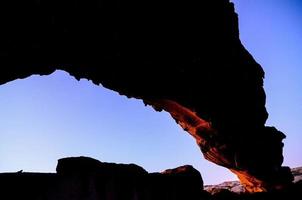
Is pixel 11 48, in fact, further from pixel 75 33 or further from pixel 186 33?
pixel 186 33

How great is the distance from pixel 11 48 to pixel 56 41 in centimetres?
132

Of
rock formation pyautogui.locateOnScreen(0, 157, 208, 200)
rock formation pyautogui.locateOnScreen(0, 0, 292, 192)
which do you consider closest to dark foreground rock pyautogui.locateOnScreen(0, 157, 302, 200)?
rock formation pyautogui.locateOnScreen(0, 157, 208, 200)

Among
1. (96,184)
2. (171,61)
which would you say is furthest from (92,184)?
(171,61)

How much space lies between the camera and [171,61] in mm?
10219

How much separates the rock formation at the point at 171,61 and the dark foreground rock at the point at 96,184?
5427 millimetres

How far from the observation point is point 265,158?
1302cm

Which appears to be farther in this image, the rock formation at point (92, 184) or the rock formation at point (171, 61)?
the rock formation at point (171, 61)

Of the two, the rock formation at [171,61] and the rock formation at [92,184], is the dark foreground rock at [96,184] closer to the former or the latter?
the rock formation at [92,184]

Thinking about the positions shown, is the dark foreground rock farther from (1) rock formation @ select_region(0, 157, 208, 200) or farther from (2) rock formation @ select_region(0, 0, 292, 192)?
(2) rock formation @ select_region(0, 0, 292, 192)

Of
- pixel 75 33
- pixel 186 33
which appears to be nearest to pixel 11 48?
pixel 75 33

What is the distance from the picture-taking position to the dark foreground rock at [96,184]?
263 cm

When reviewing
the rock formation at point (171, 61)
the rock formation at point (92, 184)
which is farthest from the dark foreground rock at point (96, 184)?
the rock formation at point (171, 61)

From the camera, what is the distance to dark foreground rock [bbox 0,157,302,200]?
2.63 metres

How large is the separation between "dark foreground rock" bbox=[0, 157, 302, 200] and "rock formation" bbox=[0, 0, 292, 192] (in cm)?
543
